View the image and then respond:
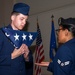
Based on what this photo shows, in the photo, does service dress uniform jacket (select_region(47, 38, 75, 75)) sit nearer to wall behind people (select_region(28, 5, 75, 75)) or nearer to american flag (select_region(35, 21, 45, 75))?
wall behind people (select_region(28, 5, 75, 75))

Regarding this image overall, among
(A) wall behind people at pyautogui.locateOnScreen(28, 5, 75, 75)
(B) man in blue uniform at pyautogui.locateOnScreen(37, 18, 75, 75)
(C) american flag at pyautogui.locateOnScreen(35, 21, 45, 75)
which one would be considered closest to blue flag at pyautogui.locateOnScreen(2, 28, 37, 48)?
(B) man in blue uniform at pyautogui.locateOnScreen(37, 18, 75, 75)

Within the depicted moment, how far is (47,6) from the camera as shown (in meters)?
4.62

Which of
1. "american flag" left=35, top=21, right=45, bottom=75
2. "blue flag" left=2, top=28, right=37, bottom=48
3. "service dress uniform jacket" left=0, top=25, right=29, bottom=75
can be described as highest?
"blue flag" left=2, top=28, right=37, bottom=48

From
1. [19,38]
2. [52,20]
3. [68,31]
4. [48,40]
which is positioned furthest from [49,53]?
[68,31]

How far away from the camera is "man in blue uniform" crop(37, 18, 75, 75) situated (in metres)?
1.86

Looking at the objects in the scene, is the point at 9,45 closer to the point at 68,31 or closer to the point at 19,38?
the point at 19,38

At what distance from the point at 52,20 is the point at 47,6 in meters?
0.45

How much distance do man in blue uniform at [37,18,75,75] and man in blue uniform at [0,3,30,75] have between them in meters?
0.50

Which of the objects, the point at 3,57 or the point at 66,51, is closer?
the point at 66,51

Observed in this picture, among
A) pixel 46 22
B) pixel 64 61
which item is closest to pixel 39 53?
pixel 46 22

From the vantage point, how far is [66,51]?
6.12ft

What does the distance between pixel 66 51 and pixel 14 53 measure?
2.07ft

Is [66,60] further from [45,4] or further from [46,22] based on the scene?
[45,4]

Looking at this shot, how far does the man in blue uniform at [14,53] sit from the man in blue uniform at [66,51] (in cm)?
50
